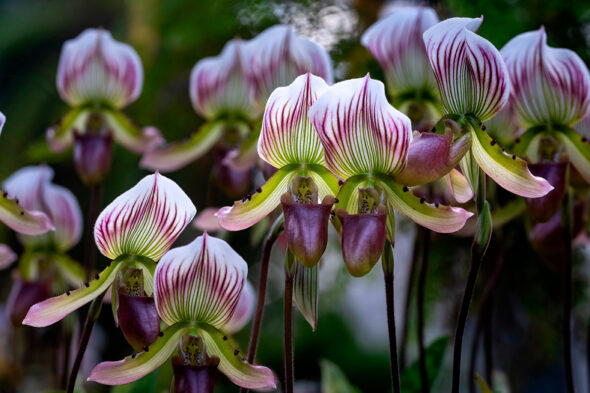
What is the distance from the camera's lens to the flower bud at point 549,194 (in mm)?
481

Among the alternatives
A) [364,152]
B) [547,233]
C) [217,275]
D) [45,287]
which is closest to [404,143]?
[364,152]

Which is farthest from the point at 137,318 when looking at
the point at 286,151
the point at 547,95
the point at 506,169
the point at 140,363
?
the point at 547,95

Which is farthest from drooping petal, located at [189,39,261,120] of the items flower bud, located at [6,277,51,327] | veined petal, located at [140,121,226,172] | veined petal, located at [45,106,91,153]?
flower bud, located at [6,277,51,327]

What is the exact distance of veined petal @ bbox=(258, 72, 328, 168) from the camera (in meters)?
0.40

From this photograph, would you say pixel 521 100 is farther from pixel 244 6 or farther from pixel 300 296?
pixel 244 6

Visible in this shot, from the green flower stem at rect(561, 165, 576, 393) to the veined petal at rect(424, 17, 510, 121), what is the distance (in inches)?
5.0

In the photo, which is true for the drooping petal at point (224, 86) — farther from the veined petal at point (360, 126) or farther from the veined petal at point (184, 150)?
the veined petal at point (360, 126)

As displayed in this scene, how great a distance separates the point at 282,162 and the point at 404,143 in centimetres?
8

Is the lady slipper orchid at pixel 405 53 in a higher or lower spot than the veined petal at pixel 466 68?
lower

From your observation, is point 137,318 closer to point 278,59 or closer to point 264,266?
point 264,266

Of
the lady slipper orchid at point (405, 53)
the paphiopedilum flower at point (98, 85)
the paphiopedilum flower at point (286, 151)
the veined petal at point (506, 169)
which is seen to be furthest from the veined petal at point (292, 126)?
the paphiopedilum flower at point (98, 85)

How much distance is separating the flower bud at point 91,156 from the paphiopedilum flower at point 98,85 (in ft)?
0.07

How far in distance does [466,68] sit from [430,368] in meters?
0.30

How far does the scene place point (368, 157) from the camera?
0.40 m
